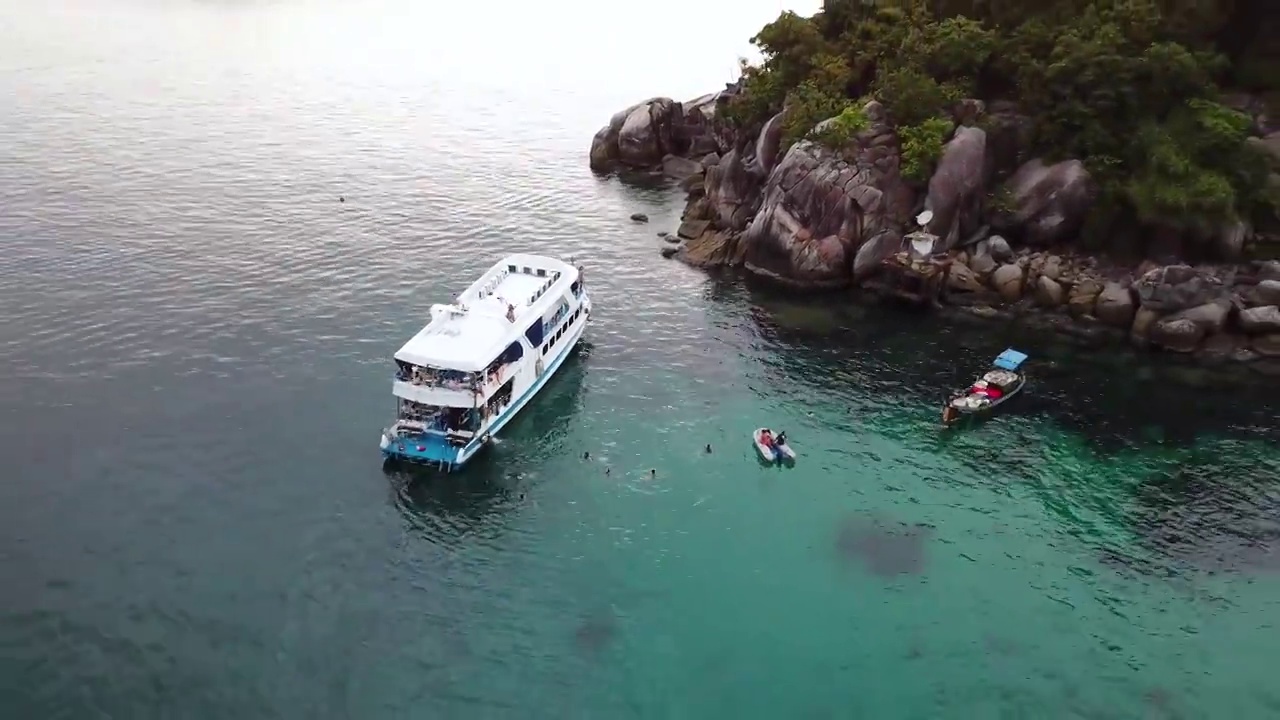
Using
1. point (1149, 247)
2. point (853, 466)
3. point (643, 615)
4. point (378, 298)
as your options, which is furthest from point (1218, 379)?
point (378, 298)

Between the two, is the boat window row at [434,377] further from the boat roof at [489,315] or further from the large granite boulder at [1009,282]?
the large granite boulder at [1009,282]

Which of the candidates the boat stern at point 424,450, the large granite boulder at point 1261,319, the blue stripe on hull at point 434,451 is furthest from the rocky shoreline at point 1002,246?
the boat stern at point 424,450

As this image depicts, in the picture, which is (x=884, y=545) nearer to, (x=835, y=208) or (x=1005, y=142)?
(x=835, y=208)

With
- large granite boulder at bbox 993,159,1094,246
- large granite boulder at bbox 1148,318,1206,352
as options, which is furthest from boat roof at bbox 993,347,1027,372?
large granite boulder at bbox 993,159,1094,246

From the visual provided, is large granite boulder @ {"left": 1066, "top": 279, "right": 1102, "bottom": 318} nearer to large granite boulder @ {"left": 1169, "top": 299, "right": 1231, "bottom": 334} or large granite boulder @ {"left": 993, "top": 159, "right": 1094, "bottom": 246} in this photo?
large granite boulder @ {"left": 993, "top": 159, "right": 1094, "bottom": 246}

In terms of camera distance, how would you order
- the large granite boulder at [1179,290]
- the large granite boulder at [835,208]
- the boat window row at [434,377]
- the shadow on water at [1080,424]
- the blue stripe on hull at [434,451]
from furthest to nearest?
1. the large granite boulder at [835,208]
2. the large granite boulder at [1179,290]
3. the boat window row at [434,377]
4. the blue stripe on hull at [434,451]
5. the shadow on water at [1080,424]

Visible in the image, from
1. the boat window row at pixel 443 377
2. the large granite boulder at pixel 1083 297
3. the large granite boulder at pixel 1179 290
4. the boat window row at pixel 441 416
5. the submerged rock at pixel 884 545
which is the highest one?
the large granite boulder at pixel 1179 290

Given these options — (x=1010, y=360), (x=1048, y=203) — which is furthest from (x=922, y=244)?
(x=1010, y=360)
